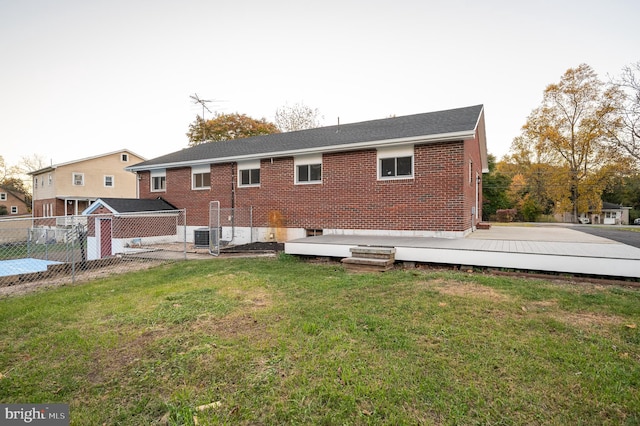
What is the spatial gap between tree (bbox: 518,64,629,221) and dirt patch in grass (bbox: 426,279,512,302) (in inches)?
1161

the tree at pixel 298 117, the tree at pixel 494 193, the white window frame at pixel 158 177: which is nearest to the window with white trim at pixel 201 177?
the white window frame at pixel 158 177

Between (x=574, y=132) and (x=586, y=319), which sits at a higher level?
(x=574, y=132)

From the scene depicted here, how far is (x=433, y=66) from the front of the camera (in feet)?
50.0

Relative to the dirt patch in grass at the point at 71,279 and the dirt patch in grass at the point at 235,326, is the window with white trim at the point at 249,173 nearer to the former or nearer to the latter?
the dirt patch in grass at the point at 71,279

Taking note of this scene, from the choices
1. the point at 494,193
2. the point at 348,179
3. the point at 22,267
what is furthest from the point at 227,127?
the point at 494,193

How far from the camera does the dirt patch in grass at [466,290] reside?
498 centimetres

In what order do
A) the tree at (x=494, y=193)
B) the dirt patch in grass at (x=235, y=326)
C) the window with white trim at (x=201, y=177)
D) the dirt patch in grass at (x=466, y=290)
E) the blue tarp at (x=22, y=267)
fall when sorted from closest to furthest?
the dirt patch in grass at (x=235, y=326), the dirt patch in grass at (x=466, y=290), the blue tarp at (x=22, y=267), the window with white trim at (x=201, y=177), the tree at (x=494, y=193)

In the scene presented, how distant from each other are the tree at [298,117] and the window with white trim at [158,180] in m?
18.4

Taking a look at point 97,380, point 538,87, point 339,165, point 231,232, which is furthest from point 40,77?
point 538,87

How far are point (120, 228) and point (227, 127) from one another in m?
23.9

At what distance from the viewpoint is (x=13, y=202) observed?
44.1 metres

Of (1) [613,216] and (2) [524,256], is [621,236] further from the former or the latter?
(1) [613,216]

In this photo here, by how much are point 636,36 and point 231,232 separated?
70.5 feet

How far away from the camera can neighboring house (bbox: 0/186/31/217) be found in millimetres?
43094
